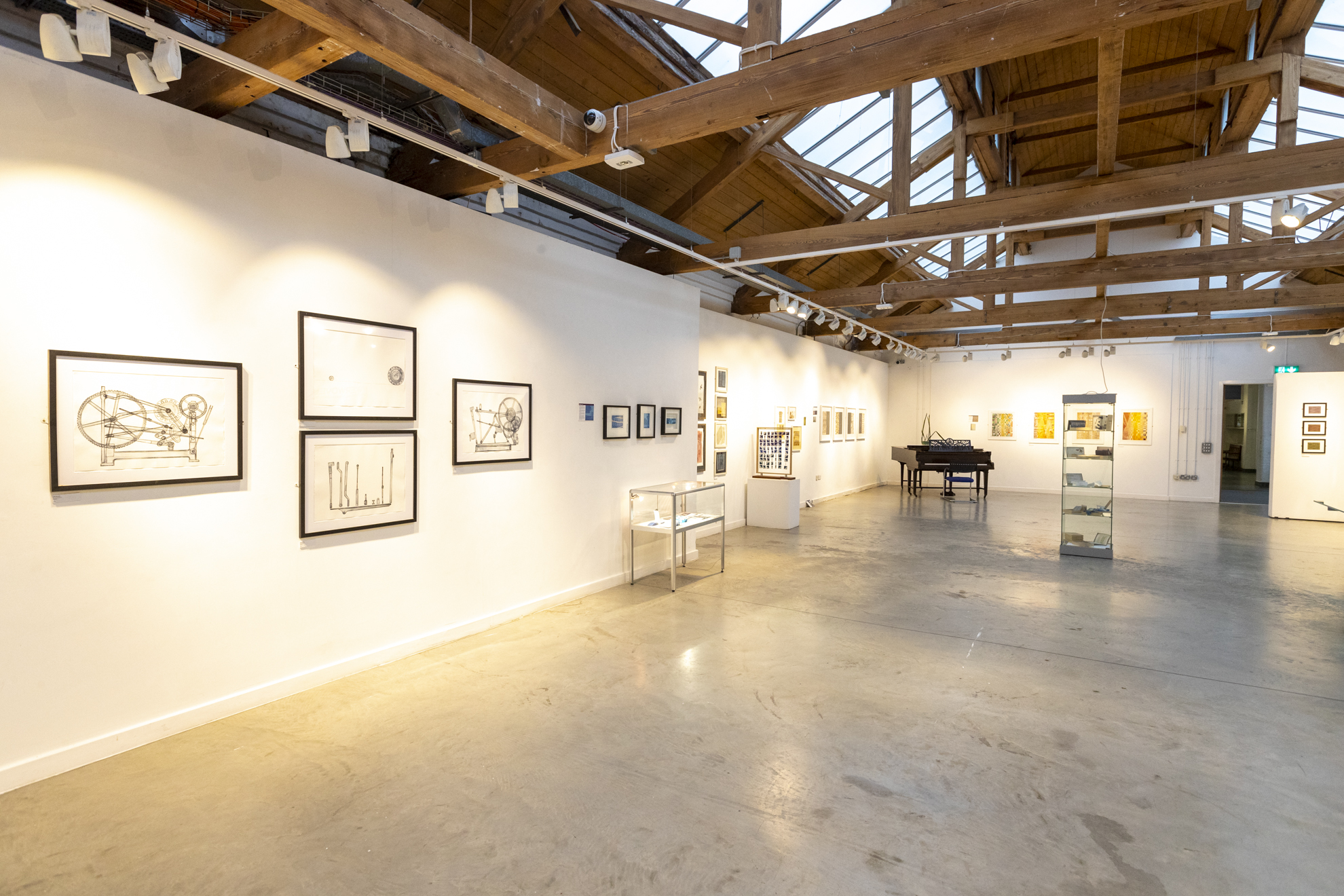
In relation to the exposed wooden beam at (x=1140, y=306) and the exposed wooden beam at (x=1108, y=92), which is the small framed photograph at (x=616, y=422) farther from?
the exposed wooden beam at (x=1140, y=306)

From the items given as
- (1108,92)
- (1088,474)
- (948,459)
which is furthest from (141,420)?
(948,459)

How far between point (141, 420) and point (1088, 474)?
30.3ft

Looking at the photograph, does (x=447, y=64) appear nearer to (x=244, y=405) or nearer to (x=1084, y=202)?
(x=244, y=405)

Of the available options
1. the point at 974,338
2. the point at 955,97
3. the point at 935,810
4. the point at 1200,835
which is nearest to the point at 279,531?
the point at 935,810

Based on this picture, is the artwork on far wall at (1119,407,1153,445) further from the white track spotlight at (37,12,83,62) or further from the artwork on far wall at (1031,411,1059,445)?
the white track spotlight at (37,12,83,62)

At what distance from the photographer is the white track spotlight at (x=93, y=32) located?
8.38ft

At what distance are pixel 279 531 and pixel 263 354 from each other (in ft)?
3.39

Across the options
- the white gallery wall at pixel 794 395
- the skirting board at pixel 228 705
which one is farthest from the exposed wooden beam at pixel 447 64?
the white gallery wall at pixel 794 395

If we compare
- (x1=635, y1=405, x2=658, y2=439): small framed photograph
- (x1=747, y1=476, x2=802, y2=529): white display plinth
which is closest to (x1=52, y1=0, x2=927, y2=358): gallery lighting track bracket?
(x1=635, y1=405, x2=658, y2=439): small framed photograph

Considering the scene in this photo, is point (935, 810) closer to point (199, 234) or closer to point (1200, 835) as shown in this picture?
point (1200, 835)

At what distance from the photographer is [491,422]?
504cm

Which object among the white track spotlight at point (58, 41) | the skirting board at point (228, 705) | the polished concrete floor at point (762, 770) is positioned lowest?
the polished concrete floor at point (762, 770)

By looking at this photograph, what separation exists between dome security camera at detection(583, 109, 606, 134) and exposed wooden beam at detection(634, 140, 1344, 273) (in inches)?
118

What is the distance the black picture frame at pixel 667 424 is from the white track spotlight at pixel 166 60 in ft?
15.7
